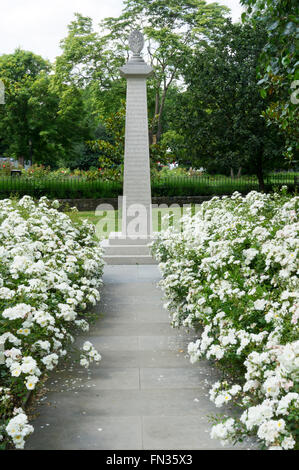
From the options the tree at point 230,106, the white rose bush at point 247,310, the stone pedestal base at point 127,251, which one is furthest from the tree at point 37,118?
the white rose bush at point 247,310

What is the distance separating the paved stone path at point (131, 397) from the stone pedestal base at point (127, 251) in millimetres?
3954

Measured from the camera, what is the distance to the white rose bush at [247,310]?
2.93m

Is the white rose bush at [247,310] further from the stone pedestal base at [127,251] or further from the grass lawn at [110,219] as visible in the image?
the grass lawn at [110,219]

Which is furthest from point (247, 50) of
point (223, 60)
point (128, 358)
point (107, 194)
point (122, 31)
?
point (128, 358)

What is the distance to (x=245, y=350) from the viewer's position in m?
3.77

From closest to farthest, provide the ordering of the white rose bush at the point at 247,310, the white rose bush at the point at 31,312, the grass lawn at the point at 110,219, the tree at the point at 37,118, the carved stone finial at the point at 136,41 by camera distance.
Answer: the white rose bush at the point at 247,310 → the white rose bush at the point at 31,312 → the carved stone finial at the point at 136,41 → the grass lawn at the point at 110,219 → the tree at the point at 37,118

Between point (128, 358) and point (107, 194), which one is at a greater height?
point (107, 194)

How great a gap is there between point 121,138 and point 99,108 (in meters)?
13.0

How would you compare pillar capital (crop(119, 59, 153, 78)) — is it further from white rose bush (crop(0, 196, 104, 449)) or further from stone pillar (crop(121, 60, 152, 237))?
white rose bush (crop(0, 196, 104, 449))

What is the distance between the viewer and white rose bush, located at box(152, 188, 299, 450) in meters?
2.93

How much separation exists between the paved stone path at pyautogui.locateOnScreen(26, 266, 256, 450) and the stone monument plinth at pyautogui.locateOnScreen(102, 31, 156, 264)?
4189 millimetres

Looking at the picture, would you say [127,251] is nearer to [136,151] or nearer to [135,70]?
[136,151]

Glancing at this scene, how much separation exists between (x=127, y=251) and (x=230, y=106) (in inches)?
553
